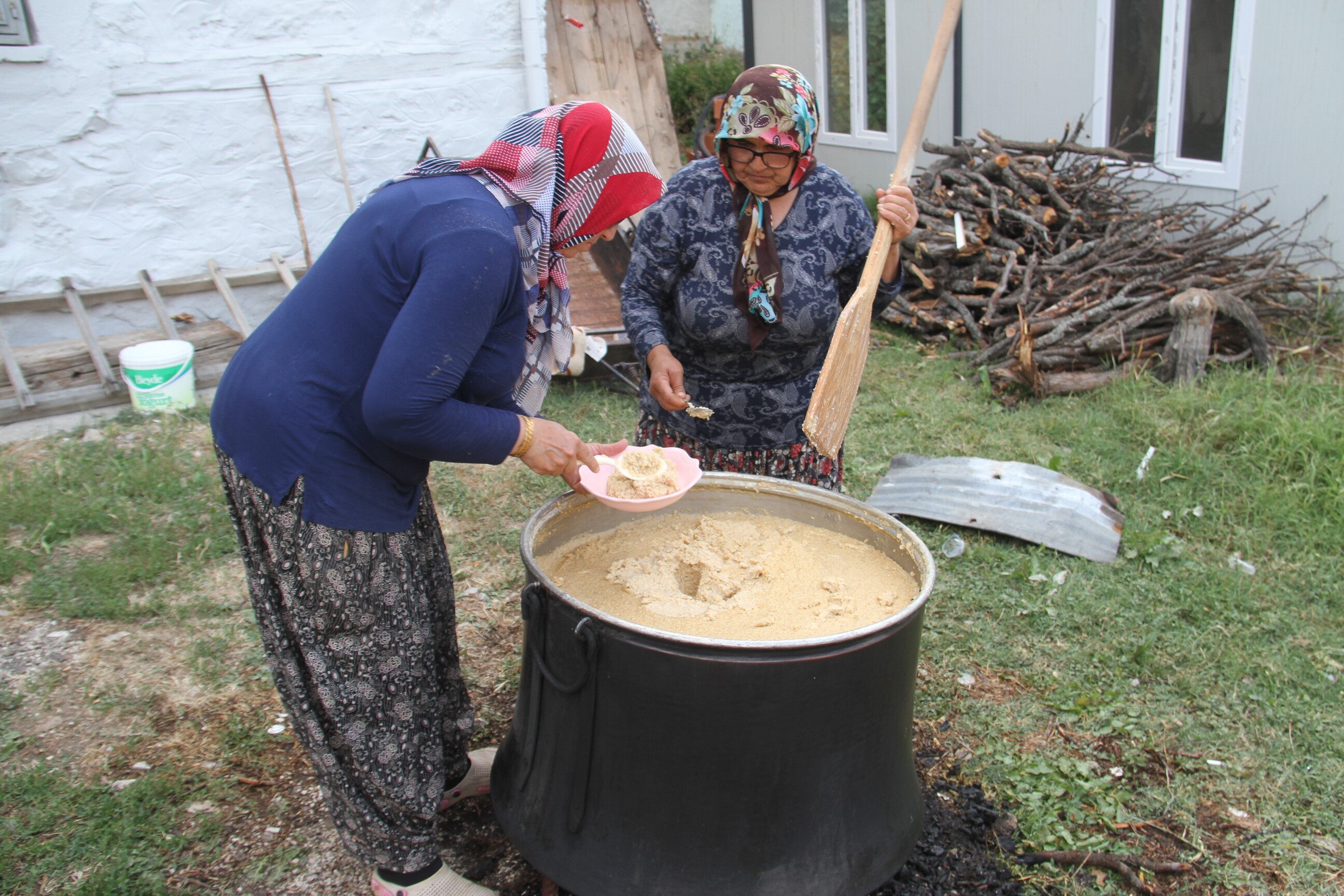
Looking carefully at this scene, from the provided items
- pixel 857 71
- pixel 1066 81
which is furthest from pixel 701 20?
pixel 1066 81

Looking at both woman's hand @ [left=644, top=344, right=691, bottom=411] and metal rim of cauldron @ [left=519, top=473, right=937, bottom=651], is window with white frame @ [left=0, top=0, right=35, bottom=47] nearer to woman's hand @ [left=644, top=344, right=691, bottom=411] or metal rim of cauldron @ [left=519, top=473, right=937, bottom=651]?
woman's hand @ [left=644, top=344, right=691, bottom=411]

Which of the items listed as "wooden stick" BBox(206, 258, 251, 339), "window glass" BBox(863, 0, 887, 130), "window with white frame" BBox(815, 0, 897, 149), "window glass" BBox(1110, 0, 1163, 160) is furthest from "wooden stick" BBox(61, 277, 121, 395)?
"window glass" BBox(863, 0, 887, 130)

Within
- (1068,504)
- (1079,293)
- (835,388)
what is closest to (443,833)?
(835,388)

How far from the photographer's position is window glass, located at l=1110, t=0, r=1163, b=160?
6922mm

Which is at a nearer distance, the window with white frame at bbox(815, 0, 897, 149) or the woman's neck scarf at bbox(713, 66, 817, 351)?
the woman's neck scarf at bbox(713, 66, 817, 351)


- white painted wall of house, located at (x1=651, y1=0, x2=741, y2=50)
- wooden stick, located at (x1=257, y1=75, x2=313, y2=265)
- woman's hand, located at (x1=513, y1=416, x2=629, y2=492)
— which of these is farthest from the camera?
white painted wall of house, located at (x1=651, y1=0, x2=741, y2=50)

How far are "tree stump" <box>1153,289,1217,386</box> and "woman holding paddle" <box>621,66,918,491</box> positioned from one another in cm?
343

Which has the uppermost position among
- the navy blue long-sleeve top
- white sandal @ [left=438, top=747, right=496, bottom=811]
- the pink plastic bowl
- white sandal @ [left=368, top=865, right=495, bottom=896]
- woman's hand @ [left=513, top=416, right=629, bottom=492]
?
the navy blue long-sleeve top

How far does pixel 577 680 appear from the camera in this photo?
1.96 metres

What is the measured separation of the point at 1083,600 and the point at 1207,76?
491cm

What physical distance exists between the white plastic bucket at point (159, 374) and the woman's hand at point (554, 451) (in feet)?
13.9

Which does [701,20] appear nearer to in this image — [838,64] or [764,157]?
[838,64]

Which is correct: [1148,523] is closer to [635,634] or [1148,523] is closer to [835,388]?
[835,388]

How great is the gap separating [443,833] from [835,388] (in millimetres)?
1616
